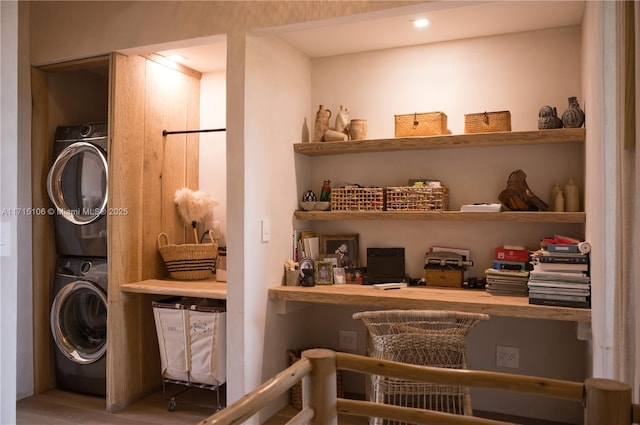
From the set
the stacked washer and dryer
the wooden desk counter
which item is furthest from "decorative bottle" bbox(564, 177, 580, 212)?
the stacked washer and dryer

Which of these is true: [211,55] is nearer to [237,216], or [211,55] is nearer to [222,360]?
[237,216]

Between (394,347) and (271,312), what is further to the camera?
(271,312)

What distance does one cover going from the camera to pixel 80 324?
3.42m

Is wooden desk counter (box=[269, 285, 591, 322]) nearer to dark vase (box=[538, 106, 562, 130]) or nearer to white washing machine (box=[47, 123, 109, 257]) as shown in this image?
dark vase (box=[538, 106, 562, 130])

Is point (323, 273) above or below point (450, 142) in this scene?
below

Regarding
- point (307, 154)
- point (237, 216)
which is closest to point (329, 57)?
point (307, 154)

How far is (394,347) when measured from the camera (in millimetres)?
2260

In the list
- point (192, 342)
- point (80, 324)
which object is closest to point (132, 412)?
point (192, 342)

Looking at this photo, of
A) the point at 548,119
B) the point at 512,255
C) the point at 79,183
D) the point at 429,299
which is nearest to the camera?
the point at 429,299

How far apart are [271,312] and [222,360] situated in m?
0.39

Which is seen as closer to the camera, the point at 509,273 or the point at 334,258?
the point at 509,273

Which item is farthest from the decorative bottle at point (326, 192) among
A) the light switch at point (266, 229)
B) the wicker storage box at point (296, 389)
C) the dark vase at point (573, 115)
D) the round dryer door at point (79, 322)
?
the round dryer door at point (79, 322)

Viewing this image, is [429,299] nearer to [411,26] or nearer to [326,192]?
[326,192]

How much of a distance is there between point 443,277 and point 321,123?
4.03 ft
